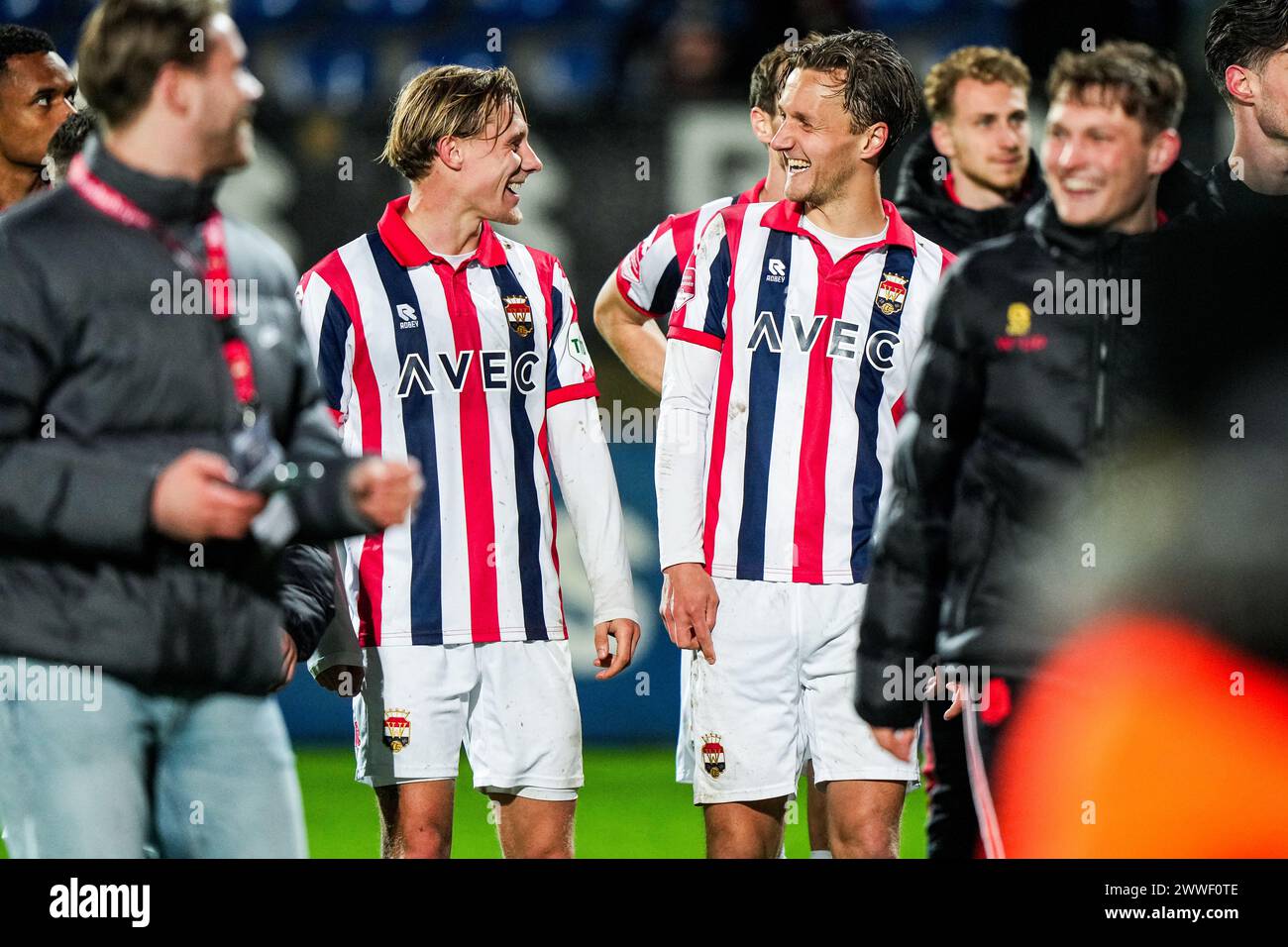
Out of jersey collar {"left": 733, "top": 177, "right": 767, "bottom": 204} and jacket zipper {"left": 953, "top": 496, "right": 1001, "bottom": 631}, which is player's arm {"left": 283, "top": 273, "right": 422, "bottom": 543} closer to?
jacket zipper {"left": 953, "top": 496, "right": 1001, "bottom": 631}

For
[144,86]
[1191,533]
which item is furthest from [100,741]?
[1191,533]

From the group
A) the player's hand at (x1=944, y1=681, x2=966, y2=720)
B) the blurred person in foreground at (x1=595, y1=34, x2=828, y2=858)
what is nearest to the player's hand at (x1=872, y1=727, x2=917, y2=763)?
the player's hand at (x1=944, y1=681, x2=966, y2=720)

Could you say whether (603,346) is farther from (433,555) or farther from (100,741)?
(100,741)

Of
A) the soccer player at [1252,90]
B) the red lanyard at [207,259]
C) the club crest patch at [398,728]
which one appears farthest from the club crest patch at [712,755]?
the soccer player at [1252,90]

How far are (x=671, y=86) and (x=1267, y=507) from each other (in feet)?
8.25

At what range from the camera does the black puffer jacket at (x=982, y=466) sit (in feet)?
9.11

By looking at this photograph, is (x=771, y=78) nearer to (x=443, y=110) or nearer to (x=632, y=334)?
(x=632, y=334)

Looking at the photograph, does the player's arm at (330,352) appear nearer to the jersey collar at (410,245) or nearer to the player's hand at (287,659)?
the jersey collar at (410,245)

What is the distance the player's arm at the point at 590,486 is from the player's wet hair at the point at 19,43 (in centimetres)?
137

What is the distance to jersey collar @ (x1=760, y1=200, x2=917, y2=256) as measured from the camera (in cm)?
341

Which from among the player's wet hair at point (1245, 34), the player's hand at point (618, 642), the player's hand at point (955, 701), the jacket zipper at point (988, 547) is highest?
the player's wet hair at point (1245, 34)

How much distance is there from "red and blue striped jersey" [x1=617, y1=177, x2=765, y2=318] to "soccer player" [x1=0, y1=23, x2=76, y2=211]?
1313mm

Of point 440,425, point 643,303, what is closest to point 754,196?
point 643,303

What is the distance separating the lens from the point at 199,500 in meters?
2.27
